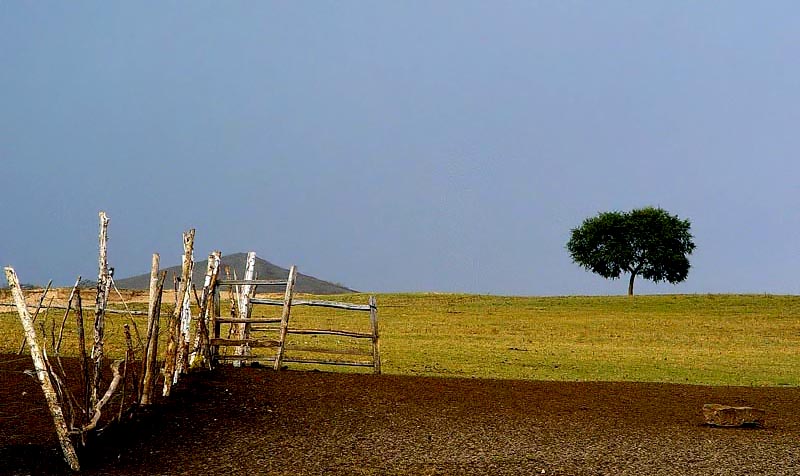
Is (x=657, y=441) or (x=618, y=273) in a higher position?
(x=618, y=273)

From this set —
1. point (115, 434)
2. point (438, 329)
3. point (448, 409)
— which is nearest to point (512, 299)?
point (438, 329)

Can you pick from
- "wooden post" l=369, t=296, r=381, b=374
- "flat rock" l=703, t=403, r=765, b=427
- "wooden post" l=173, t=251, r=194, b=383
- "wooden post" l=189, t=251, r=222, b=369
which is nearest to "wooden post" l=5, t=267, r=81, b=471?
"wooden post" l=173, t=251, r=194, b=383

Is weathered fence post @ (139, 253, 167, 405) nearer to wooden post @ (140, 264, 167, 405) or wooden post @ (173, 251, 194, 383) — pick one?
wooden post @ (140, 264, 167, 405)

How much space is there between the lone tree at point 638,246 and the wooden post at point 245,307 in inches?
1809

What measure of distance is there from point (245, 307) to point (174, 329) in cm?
483

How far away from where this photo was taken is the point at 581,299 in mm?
47250

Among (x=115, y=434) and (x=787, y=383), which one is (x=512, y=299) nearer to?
(x=787, y=383)

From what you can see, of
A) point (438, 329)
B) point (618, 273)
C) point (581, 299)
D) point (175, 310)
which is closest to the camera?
point (175, 310)

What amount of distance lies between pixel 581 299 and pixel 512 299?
3.69 m

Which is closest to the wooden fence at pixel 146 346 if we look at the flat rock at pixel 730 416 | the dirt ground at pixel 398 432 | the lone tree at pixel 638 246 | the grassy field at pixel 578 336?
the dirt ground at pixel 398 432

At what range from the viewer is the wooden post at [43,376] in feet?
31.2

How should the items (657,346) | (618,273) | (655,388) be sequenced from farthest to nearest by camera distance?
(618,273) → (657,346) → (655,388)

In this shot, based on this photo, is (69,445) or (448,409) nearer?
(69,445)

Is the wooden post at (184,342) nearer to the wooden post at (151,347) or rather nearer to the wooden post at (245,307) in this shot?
the wooden post at (151,347)
